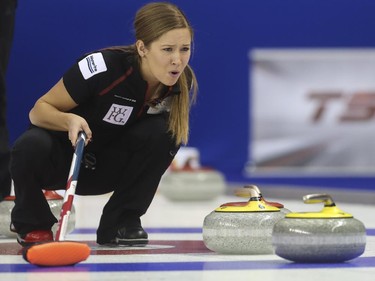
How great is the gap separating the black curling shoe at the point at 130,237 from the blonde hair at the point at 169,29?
1.07ft

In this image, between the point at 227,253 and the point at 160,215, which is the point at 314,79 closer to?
the point at 160,215

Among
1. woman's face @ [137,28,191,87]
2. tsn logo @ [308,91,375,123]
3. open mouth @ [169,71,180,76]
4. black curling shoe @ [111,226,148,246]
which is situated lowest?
black curling shoe @ [111,226,148,246]

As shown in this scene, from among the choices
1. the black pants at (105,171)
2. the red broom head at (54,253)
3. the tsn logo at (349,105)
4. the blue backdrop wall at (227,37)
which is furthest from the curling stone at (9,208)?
the tsn logo at (349,105)

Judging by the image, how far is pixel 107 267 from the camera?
100 inches

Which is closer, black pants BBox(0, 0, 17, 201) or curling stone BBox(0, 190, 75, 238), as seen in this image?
curling stone BBox(0, 190, 75, 238)

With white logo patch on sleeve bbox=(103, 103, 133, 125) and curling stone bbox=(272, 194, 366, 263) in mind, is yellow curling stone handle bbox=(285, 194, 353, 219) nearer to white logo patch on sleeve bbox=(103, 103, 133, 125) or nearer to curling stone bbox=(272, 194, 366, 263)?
curling stone bbox=(272, 194, 366, 263)

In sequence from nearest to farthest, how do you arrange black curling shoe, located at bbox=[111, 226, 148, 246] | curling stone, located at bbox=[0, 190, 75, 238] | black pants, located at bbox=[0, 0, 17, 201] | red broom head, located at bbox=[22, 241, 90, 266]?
red broom head, located at bbox=[22, 241, 90, 266]
black curling shoe, located at bbox=[111, 226, 148, 246]
curling stone, located at bbox=[0, 190, 75, 238]
black pants, located at bbox=[0, 0, 17, 201]

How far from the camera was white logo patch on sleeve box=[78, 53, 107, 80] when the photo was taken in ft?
10.1

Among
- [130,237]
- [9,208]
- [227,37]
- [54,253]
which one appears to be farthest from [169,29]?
[227,37]

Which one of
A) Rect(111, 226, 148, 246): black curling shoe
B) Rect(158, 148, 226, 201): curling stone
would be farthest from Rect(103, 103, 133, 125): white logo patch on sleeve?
Rect(158, 148, 226, 201): curling stone

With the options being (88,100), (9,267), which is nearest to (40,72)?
(88,100)

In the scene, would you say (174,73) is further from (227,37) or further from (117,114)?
(227,37)

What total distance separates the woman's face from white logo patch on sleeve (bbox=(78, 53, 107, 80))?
0.15m

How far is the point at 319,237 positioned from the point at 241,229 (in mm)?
375
